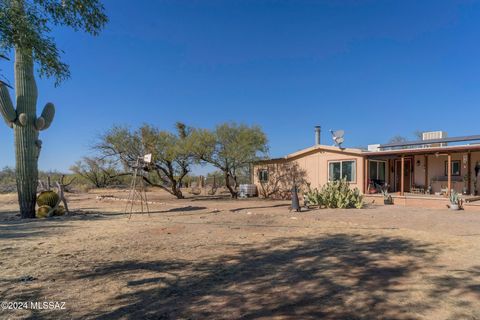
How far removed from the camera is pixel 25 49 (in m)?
3.71

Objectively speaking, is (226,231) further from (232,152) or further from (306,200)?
(232,152)

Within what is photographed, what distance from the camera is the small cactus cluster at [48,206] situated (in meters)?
11.1

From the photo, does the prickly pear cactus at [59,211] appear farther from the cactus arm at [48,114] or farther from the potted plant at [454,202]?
the potted plant at [454,202]

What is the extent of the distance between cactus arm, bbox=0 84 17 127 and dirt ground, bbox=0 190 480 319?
14.3 feet

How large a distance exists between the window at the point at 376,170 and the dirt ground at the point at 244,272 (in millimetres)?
8766

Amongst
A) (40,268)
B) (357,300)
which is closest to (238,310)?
(357,300)

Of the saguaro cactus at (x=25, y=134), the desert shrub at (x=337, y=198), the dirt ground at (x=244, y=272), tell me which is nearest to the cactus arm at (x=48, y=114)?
the saguaro cactus at (x=25, y=134)

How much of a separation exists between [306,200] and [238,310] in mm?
11306

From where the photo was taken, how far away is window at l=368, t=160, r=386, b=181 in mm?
17236

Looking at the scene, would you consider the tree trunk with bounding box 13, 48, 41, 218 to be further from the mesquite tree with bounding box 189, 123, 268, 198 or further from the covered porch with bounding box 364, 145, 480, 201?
the covered porch with bounding box 364, 145, 480, 201

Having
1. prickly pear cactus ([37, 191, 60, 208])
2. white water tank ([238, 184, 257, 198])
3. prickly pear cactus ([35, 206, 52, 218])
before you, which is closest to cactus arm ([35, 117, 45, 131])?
prickly pear cactus ([37, 191, 60, 208])

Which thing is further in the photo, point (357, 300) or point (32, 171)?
point (32, 171)

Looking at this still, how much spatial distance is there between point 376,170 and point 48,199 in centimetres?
1596

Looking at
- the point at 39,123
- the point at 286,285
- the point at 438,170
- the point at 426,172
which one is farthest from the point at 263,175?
the point at 286,285
